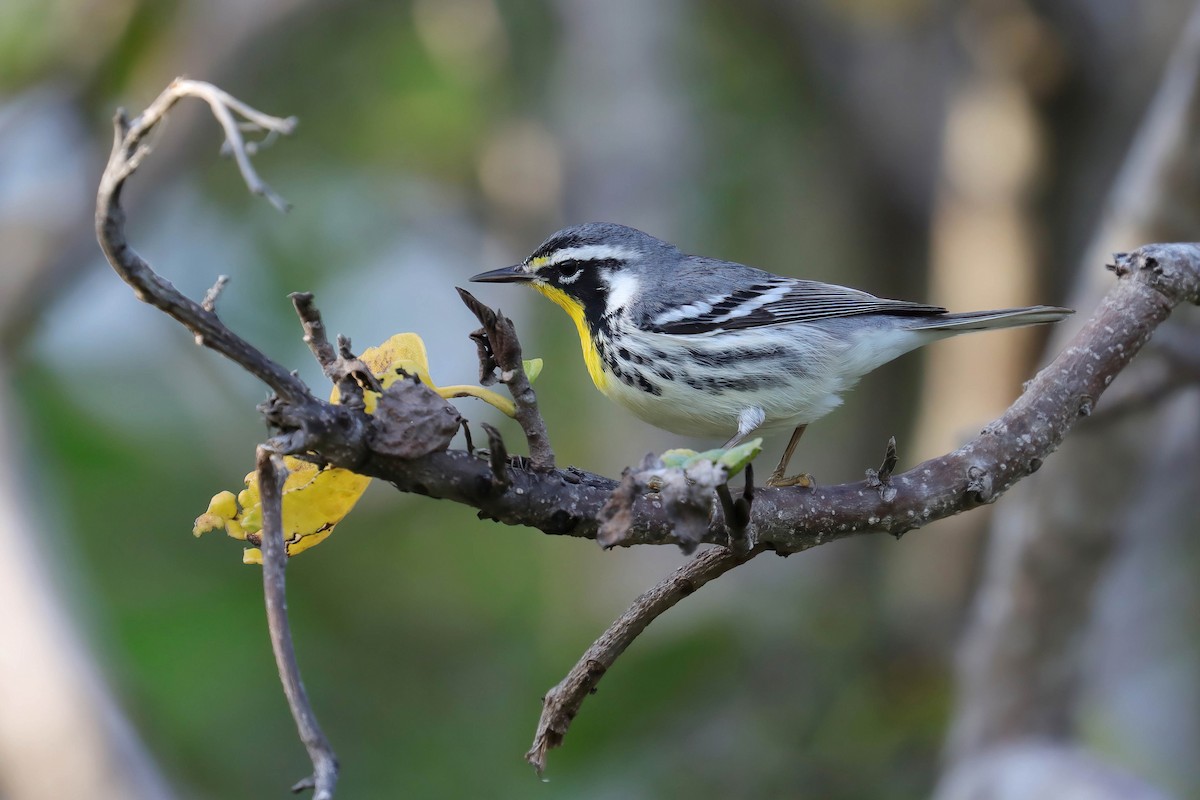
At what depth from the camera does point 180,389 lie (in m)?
8.26

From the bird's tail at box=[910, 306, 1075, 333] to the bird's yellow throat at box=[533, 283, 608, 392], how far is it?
3.56 feet

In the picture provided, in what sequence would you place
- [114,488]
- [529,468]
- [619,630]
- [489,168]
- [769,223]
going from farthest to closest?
[769,223] → [489,168] → [114,488] → [619,630] → [529,468]

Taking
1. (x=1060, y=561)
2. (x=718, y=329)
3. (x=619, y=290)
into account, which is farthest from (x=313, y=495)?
(x=1060, y=561)

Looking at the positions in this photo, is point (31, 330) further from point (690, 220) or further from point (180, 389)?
point (690, 220)

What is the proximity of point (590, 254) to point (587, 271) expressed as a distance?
74 mm

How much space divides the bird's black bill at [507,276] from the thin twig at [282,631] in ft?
7.86

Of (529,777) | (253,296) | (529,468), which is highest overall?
(253,296)

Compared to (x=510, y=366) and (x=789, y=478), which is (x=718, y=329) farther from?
(x=510, y=366)

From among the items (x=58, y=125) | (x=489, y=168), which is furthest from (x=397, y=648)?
(x=58, y=125)

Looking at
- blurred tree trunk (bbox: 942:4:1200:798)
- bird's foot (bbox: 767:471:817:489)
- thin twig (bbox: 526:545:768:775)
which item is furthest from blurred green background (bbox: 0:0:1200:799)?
thin twig (bbox: 526:545:768:775)

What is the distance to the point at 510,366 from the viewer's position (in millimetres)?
1864

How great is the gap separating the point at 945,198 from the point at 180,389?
5.54m

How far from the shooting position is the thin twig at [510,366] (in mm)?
1836

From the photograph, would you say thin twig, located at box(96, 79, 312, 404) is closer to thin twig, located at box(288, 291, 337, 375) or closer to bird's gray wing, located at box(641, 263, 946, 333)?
thin twig, located at box(288, 291, 337, 375)
